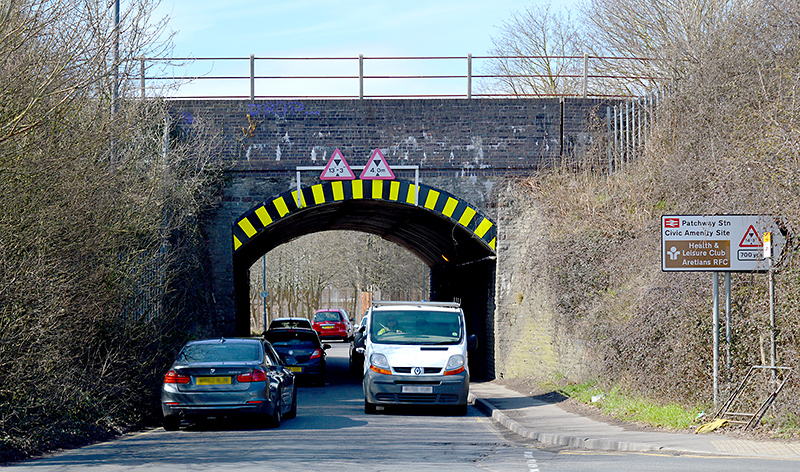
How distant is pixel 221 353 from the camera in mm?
13133

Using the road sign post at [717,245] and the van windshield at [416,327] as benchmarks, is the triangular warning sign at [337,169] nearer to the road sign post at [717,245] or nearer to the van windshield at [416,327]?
the van windshield at [416,327]

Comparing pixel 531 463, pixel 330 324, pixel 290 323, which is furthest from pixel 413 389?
pixel 330 324

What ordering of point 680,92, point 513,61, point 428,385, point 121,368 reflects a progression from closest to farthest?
point 121,368 → point 428,385 → point 680,92 → point 513,61

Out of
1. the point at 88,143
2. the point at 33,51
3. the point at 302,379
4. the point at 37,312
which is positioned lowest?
the point at 302,379

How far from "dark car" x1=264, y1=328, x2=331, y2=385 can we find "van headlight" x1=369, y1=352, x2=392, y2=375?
6.17 meters

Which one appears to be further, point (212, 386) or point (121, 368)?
point (121, 368)

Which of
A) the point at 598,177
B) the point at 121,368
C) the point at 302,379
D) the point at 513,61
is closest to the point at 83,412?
the point at 121,368

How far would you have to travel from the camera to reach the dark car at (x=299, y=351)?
21.1 m

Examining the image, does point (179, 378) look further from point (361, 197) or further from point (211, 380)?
point (361, 197)

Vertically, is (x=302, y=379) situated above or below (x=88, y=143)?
below

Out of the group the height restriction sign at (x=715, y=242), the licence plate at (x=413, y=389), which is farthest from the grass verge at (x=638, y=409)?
the licence plate at (x=413, y=389)

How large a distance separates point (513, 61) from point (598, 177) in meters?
15.0

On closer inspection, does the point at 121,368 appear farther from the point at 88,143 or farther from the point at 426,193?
the point at 426,193

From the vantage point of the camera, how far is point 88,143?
1244 centimetres
